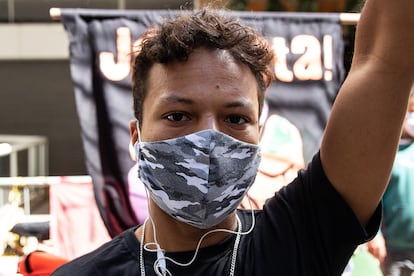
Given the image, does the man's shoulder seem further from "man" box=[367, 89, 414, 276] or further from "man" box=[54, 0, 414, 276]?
"man" box=[367, 89, 414, 276]

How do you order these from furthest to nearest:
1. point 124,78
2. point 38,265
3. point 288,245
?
point 124,78, point 38,265, point 288,245

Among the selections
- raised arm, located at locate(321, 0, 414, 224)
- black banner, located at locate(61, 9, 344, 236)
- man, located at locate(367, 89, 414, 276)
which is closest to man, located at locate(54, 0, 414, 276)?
raised arm, located at locate(321, 0, 414, 224)

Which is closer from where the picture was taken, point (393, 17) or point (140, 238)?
point (393, 17)

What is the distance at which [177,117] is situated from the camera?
1.32 m

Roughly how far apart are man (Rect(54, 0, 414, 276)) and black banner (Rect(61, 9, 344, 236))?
126cm

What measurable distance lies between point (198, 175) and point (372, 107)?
0.44m

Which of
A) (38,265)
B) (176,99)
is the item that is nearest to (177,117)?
(176,99)

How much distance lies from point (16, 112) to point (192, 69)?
8976 millimetres

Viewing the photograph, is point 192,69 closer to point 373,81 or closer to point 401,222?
point 373,81

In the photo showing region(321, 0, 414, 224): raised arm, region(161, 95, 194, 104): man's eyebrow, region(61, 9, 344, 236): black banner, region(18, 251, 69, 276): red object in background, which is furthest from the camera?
region(61, 9, 344, 236): black banner

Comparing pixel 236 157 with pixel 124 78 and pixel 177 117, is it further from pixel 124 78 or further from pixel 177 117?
pixel 124 78

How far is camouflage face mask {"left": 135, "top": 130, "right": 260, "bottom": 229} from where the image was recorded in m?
1.32

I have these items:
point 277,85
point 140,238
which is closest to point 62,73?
point 277,85

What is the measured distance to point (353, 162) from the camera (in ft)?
3.72
